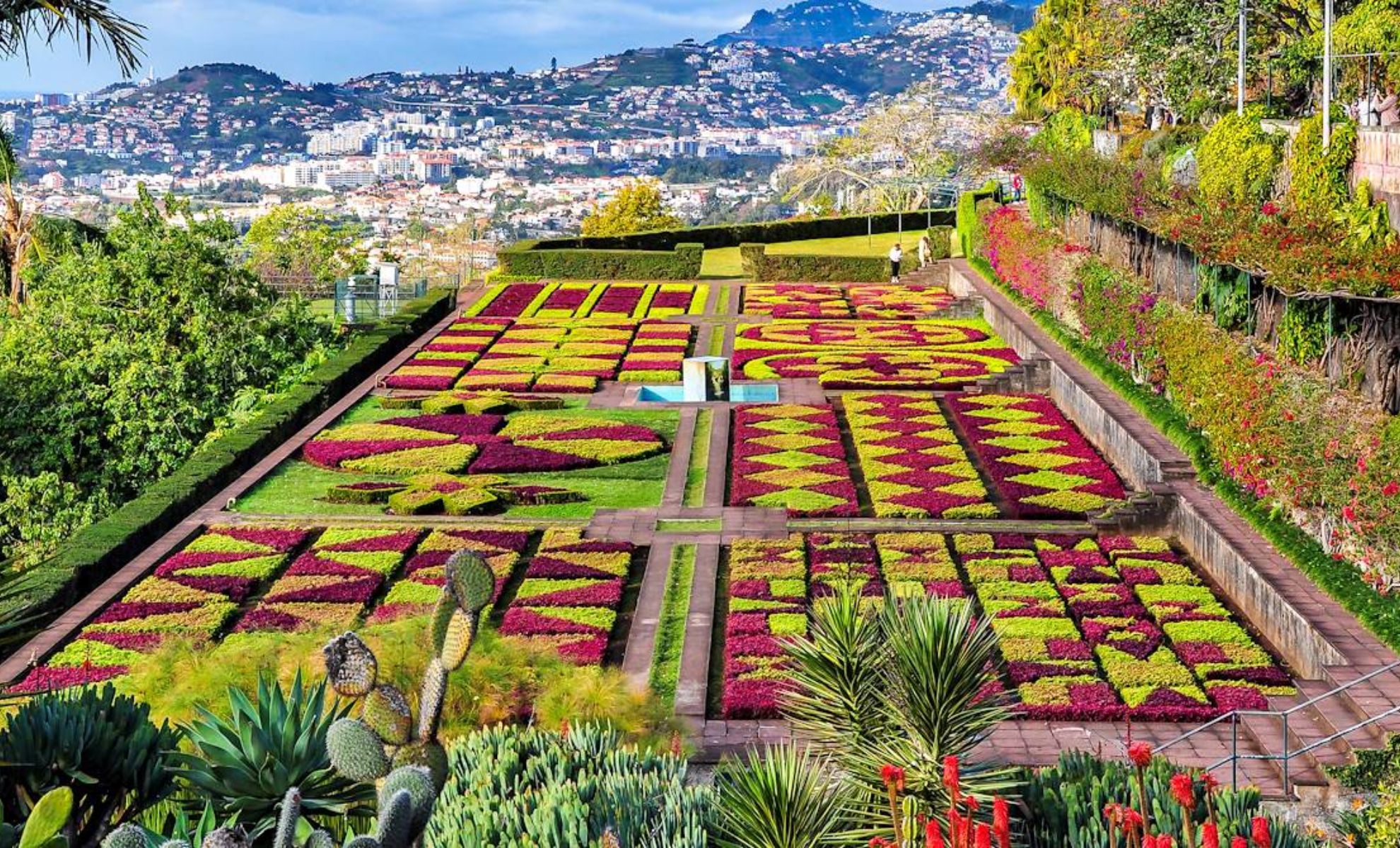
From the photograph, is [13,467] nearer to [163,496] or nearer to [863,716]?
[163,496]

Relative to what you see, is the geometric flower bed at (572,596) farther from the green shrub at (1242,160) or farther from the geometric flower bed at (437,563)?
the green shrub at (1242,160)

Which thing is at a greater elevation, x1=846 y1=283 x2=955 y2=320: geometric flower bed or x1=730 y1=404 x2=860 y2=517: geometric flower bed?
x1=846 y1=283 x2=955 y2=320: geometric flower bed

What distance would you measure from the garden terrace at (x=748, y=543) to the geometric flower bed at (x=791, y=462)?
7 centimetres

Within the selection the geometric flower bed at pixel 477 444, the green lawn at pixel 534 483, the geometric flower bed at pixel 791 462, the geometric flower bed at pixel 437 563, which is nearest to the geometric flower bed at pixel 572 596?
the geometric flower bed at pixel 437 563

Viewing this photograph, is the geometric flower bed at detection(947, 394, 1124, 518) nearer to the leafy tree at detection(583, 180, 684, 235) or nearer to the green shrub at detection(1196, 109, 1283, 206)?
the green shrub at detection(1196, 109, 1283, 206)

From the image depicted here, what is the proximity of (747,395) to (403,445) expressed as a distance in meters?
8.29

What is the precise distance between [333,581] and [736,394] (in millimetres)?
14834

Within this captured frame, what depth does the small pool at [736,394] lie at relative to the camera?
111 feet

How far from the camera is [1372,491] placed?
1734cm

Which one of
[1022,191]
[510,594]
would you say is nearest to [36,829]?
[510,594]

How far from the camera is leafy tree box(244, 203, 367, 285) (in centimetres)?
5328

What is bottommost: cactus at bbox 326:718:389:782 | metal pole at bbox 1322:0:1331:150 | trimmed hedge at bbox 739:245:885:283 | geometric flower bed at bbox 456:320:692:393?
geometric flower bed at bbox 456:320:692:393

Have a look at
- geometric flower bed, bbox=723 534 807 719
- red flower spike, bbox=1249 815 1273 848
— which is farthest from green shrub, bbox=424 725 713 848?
geometric flower bed, bbox=723 534 807 719

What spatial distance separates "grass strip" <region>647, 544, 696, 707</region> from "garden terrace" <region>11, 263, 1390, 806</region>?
0.14ft
